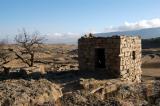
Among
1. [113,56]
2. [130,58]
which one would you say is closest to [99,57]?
[113,56]

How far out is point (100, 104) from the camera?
1134 centimetres

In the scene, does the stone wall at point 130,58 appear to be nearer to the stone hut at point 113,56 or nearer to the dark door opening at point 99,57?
the stone hut at point 113,56

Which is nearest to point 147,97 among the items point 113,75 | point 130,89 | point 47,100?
point 130,89

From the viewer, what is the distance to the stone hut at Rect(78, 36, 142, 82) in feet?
60.1

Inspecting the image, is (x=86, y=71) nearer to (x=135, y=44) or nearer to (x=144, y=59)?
(x=135, y=44)

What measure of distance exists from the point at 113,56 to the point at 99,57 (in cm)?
159

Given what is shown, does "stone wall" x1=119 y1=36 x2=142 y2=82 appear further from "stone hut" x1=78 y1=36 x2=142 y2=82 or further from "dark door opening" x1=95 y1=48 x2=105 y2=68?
"dark door opening" x1=95 y1=48 x2=105 y2=68

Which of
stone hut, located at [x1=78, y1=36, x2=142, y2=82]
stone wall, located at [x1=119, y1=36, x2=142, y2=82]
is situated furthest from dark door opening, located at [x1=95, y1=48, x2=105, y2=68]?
stone wall, located at [x1=119, y1=36, x2=142, y2=82]

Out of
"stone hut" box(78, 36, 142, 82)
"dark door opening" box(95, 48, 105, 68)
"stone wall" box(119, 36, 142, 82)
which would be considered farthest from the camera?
"dark door opening" box(95, 48, 105, 68)

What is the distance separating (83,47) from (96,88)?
585 centimetres

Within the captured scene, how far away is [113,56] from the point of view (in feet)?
60.4

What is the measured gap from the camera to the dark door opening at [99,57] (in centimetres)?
1950

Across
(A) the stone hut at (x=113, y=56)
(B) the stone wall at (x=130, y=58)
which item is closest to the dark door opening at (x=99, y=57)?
(A) the stone hut at (x=113, y=56)

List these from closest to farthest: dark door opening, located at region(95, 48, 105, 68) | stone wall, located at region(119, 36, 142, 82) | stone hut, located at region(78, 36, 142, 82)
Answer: stone hut, located at region(78, 36, 142, 82)
stone wall, located at region(119, 36, 142, 82)
dark door opening, located at region(95, 48, 105, 68)
